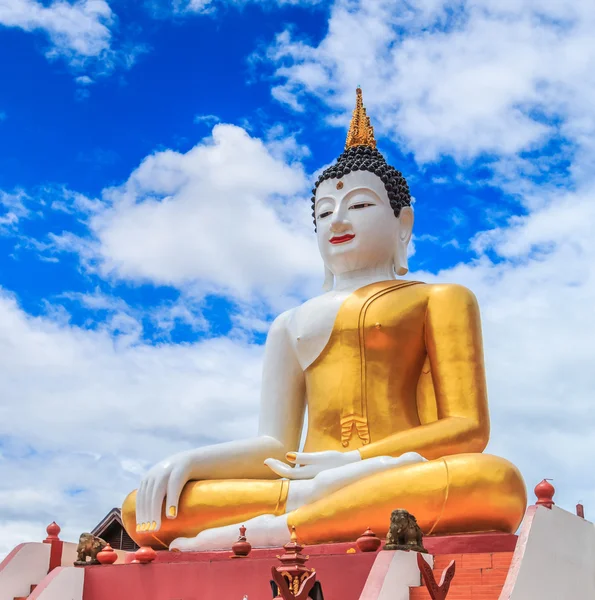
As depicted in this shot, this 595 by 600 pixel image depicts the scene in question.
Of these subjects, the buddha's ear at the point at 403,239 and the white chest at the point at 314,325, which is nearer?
the white chest at the point at 314,325

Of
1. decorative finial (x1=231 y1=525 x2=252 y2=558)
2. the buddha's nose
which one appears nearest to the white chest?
the buddha's nose

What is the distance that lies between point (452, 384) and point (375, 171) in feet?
9.42

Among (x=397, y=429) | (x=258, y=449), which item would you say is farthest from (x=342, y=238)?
(x=258, y=449)

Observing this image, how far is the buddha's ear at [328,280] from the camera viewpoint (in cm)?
1170

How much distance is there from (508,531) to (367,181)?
4452mm

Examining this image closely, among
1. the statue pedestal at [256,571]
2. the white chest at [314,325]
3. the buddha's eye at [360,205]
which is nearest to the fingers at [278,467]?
the statue pedestal at [256,571]

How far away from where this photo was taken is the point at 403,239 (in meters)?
11.5

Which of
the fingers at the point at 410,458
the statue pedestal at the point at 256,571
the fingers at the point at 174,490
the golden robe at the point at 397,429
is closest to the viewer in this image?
the statue pedestal at the point at 256,571

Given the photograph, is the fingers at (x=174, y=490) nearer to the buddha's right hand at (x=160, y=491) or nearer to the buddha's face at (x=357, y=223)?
the buddha's right hand at (x=160, y=491)

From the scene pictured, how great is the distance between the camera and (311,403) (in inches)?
421

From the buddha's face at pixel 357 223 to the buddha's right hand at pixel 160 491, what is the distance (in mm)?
3136

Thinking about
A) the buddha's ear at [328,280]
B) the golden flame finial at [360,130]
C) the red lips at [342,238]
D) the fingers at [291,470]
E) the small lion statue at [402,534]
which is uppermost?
the golden flame finial at [360,130]

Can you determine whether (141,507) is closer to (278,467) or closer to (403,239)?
(278,467)

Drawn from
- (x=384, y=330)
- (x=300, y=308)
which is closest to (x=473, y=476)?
(x=384, y=330)
